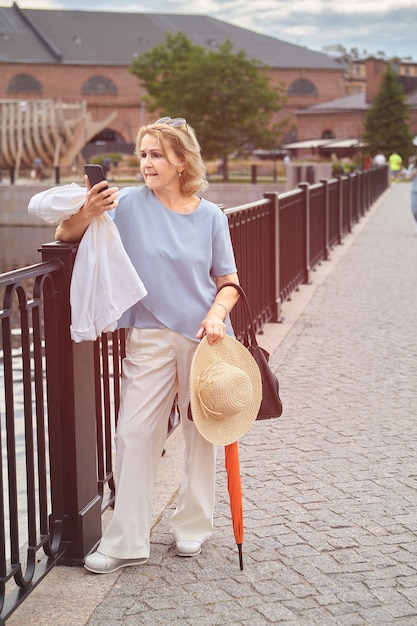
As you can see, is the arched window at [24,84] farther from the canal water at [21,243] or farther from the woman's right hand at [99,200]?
the woman's right hand at [99,200]

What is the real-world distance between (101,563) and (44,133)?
65.5 m

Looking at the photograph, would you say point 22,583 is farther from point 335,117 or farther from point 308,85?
point 308,85

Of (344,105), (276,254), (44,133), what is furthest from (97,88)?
(276,254)

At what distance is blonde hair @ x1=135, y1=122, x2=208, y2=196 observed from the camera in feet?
12.0

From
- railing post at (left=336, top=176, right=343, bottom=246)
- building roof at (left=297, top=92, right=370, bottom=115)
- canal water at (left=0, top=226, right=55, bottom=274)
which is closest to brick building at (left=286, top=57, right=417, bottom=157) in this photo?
building roof at (left=297, top=92, right=370, bottom=115)

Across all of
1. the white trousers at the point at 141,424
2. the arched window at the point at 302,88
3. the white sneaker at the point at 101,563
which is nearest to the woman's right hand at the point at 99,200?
the white trousers at the point at 141,424

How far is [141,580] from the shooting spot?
12.2 ft

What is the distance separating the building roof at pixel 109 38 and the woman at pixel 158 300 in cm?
9282

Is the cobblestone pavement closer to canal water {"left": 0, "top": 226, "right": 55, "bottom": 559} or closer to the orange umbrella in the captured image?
the orange umbrella

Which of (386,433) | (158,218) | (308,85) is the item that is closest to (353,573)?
(158,218)

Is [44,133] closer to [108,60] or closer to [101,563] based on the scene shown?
[108,60]

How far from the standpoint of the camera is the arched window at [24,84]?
307 feet

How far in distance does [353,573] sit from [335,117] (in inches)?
3651

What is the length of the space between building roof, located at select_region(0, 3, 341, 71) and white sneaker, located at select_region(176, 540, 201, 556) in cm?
9297
